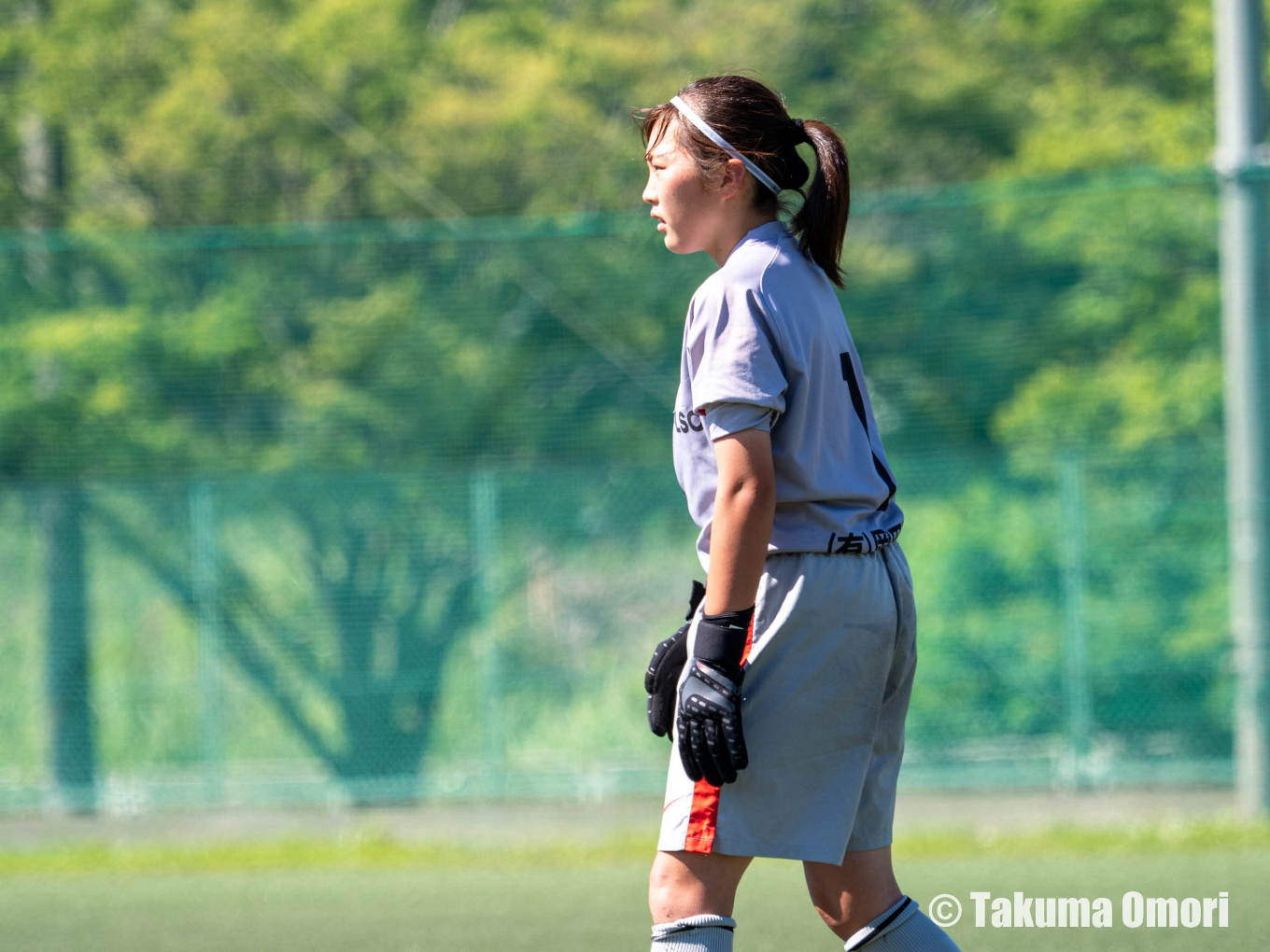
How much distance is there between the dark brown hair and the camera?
256 cm

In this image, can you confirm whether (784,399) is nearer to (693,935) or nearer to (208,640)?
(693,935)

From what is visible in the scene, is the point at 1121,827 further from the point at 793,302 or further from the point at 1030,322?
the point at 793,302

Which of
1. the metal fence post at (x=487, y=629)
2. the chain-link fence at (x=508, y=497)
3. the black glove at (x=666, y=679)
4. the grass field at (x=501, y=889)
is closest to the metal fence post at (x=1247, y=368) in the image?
the chain-link fence at (x=508, y=497)

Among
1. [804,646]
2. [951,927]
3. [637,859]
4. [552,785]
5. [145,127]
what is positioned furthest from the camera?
[145,127]

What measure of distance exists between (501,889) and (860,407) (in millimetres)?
3767

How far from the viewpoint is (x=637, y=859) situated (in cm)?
646

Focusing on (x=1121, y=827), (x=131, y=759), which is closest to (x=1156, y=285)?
(x=1121, y=827)

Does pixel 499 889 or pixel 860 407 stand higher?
pixel 860 407

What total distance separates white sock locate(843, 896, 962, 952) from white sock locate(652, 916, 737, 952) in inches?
11.8

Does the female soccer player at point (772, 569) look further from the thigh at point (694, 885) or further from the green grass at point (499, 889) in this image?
the green grass at point (499, 889)

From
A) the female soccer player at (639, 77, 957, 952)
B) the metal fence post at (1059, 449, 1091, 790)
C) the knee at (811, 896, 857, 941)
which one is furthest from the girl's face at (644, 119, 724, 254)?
the metal fence post at (1059, 449, 1091, 790)

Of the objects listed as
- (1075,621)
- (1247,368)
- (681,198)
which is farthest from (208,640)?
(681,198)

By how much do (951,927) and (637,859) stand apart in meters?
2.08

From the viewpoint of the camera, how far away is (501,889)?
228 inches
